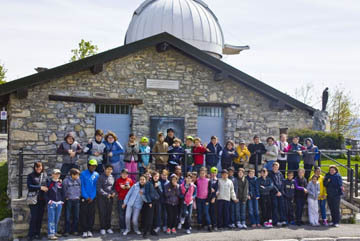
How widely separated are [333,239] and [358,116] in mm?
26498

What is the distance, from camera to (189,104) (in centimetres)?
1152

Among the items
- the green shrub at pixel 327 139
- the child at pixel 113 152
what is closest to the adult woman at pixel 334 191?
A: the child at pixel 113 152

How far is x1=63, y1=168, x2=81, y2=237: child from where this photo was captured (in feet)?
25.6

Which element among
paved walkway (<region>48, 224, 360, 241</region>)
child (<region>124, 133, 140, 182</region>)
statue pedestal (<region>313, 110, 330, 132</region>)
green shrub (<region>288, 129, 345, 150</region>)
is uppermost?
statue pedestal (<region>313, 110, 330, 132</region>)

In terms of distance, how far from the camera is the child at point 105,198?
26.4 feet

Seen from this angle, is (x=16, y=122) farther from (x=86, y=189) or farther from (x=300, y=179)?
(x=300, y=179)

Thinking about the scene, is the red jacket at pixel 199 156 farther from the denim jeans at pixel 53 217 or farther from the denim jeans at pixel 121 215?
the denim jeans at pixel 53 217

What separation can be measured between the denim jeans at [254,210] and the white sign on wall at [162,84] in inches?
165

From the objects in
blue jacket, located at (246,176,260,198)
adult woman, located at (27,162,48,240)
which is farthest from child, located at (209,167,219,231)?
adult woman, located at (27,162,48,240)

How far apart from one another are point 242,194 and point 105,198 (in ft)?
10.2

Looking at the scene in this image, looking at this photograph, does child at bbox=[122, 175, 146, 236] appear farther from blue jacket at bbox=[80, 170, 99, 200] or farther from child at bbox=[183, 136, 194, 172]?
child at bbox=[183, 136, 194, 172]

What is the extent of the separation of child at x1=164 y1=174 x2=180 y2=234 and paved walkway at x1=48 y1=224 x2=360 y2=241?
0.25m

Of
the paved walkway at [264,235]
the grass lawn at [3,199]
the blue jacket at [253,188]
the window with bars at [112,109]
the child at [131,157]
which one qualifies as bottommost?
the paved walkway at [264,235]

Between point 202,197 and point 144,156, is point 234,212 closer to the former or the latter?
point 202,197
